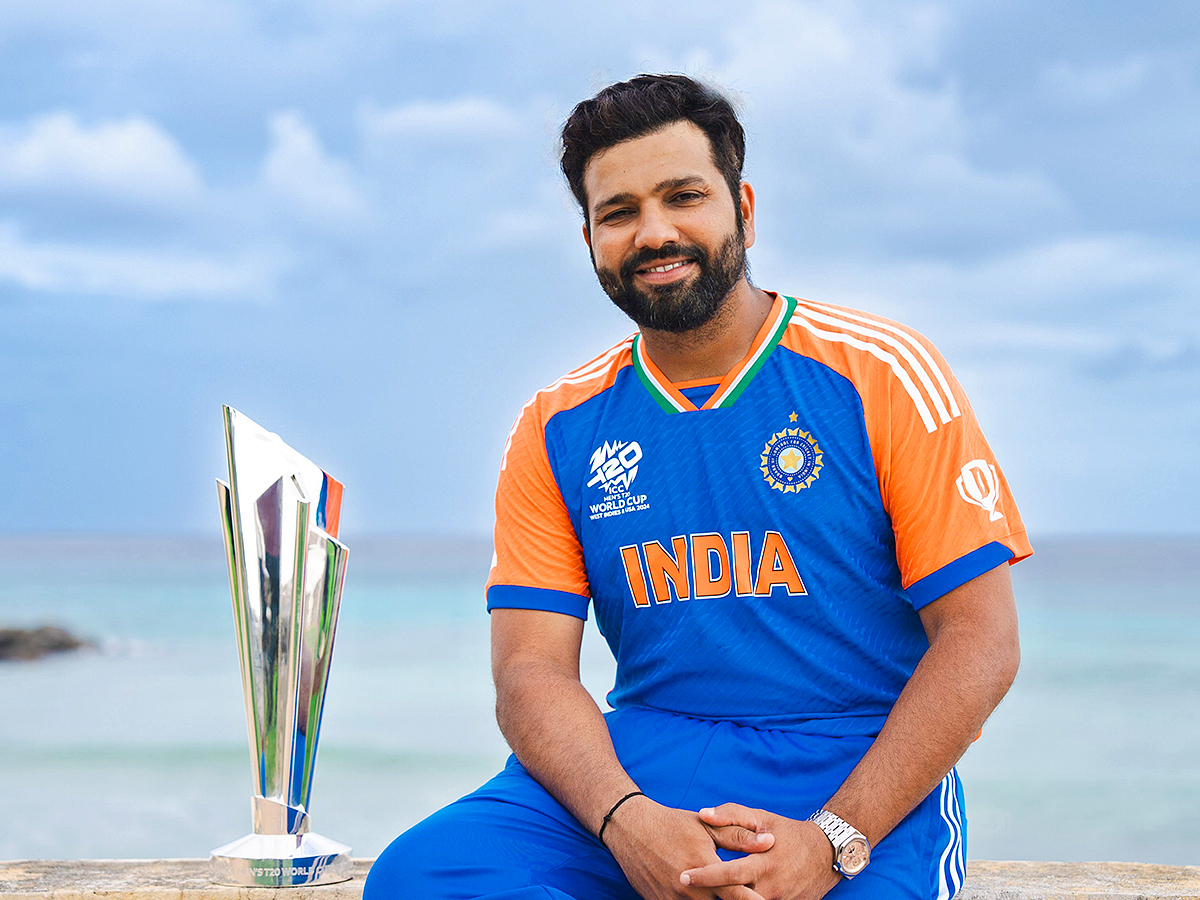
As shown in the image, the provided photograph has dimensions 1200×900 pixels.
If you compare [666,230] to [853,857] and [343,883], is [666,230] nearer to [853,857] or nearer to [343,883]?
[853,857]

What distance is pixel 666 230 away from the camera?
176cm

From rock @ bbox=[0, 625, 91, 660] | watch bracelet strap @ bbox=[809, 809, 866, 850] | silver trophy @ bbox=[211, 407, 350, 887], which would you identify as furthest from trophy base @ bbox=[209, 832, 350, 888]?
rock @ bbox=[0, 625, 91, 660]

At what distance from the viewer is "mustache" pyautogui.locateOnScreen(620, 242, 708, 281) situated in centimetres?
176

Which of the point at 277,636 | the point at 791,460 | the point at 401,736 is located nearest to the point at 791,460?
the point at 791,460

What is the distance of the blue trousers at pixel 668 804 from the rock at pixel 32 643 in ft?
56.7

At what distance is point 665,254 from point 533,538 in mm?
498

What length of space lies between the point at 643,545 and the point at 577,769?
0.35 meters

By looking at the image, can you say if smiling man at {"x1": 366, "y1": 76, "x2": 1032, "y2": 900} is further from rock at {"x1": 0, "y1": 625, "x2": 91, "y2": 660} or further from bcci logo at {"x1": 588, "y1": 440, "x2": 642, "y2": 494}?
rock at {"x1": 0, "y1": 625, "x2": 91, "y2": 660}

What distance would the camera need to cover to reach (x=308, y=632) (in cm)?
211

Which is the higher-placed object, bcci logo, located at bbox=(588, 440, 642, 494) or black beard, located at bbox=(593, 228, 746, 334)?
black beard, located at bbox=(593, 228, 746, 334)

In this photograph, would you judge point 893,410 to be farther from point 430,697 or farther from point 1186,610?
point 1186,610

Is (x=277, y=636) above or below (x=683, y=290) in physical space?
below

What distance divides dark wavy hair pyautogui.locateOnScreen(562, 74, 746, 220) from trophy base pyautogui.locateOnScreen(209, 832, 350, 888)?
49.5 inches

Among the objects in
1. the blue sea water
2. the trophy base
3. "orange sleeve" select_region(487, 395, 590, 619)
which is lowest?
the blue sea water
